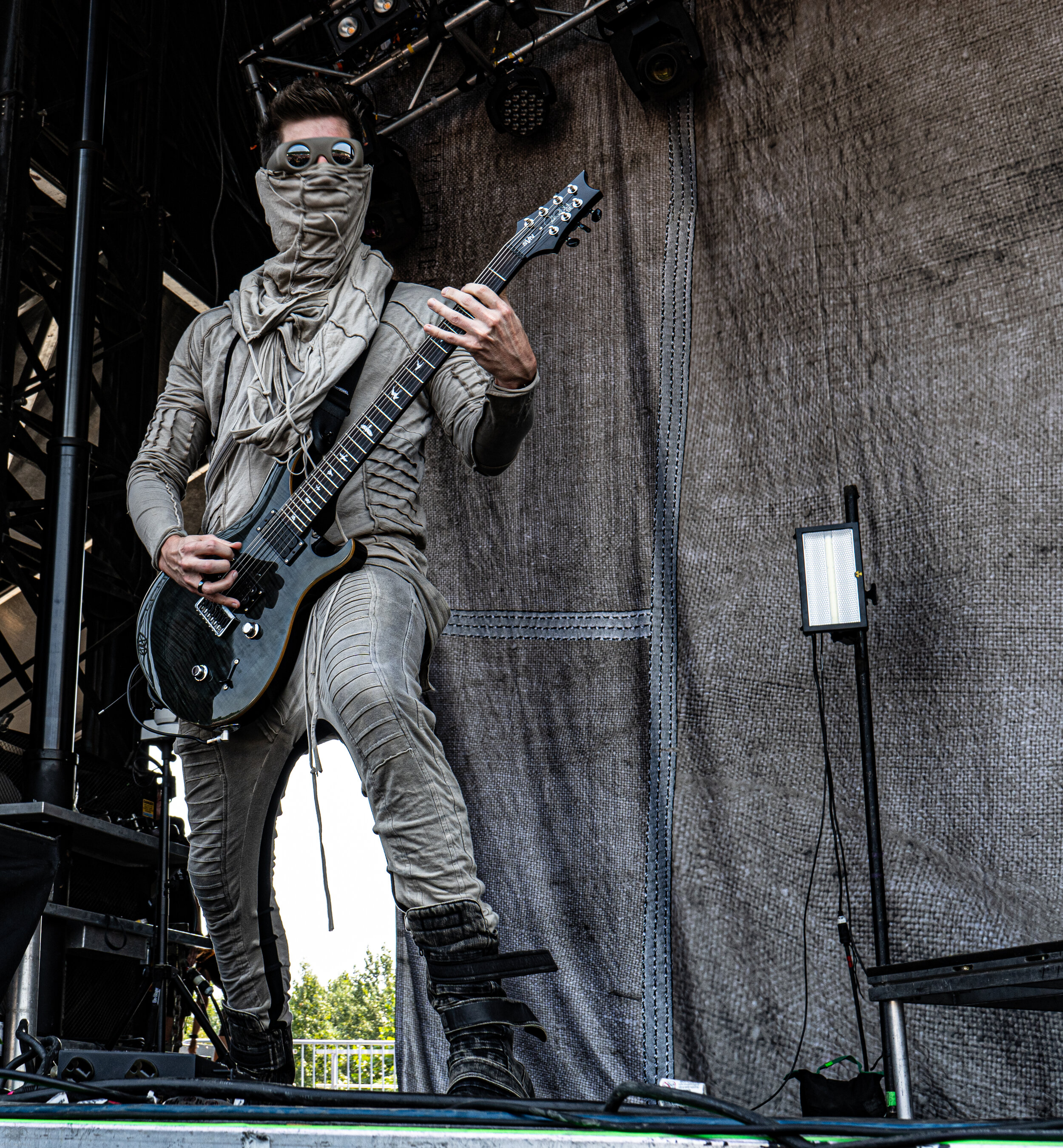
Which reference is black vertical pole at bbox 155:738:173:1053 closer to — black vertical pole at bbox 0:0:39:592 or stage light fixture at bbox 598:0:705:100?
black vertical pole at bbox 0:0:39:592

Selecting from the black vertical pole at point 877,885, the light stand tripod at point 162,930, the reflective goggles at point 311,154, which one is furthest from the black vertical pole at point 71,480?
the black vertical pole at point 877,885

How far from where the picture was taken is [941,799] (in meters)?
2.54

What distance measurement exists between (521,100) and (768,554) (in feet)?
5.65

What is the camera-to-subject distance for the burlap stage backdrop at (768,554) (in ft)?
8.33

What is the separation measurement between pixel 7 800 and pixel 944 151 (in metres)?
3.38

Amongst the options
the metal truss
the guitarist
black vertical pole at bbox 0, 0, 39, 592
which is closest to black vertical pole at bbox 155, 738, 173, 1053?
the metal truss

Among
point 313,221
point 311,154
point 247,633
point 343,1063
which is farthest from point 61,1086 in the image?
point 343,1063

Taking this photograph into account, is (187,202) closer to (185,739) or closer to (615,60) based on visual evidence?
(615,60)

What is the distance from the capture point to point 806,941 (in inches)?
103

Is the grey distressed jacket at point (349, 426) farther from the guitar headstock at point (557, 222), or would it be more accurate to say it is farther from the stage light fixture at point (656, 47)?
the stage light fixture at point (656, 47)

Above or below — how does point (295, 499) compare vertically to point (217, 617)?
above

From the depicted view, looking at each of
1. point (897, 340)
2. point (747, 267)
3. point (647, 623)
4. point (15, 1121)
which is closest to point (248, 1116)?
point (15, 1121)

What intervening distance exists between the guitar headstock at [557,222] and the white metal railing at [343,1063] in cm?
1039

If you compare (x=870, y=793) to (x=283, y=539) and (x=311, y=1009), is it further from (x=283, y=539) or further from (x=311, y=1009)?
(x=311, y=1009)
